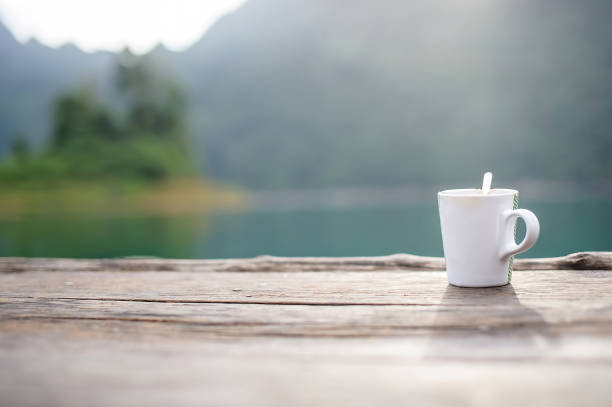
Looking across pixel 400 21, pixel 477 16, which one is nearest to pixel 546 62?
pixel 477 16

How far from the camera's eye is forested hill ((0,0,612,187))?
3513 centimetres

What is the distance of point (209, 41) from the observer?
57.9m

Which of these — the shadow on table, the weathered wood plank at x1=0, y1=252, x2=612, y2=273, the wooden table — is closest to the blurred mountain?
the weathered wood plank at x1=0, y1=252, x2=612, y2=273

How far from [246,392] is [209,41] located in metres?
61.3

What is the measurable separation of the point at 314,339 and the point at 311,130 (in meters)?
43.0

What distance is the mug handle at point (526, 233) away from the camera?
0.75m

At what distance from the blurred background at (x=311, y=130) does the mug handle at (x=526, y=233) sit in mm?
10208

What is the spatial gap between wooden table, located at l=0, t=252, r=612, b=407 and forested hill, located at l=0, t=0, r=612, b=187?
33.5 m

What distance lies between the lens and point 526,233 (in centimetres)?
77

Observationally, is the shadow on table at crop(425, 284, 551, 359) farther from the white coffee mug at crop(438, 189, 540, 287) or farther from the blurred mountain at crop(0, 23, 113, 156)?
the blurred mountain at crop(0, 23, 113, 156)

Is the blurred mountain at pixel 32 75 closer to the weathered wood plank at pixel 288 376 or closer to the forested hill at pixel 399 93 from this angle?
the forested hill at pixel 399 93

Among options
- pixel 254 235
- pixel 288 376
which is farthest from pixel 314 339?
pixel 254 235

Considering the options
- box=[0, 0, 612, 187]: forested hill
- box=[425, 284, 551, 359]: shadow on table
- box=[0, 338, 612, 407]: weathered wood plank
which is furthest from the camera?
box=[0, 0, 612, 187]: forested hill

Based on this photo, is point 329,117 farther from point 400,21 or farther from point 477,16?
point 477,16
